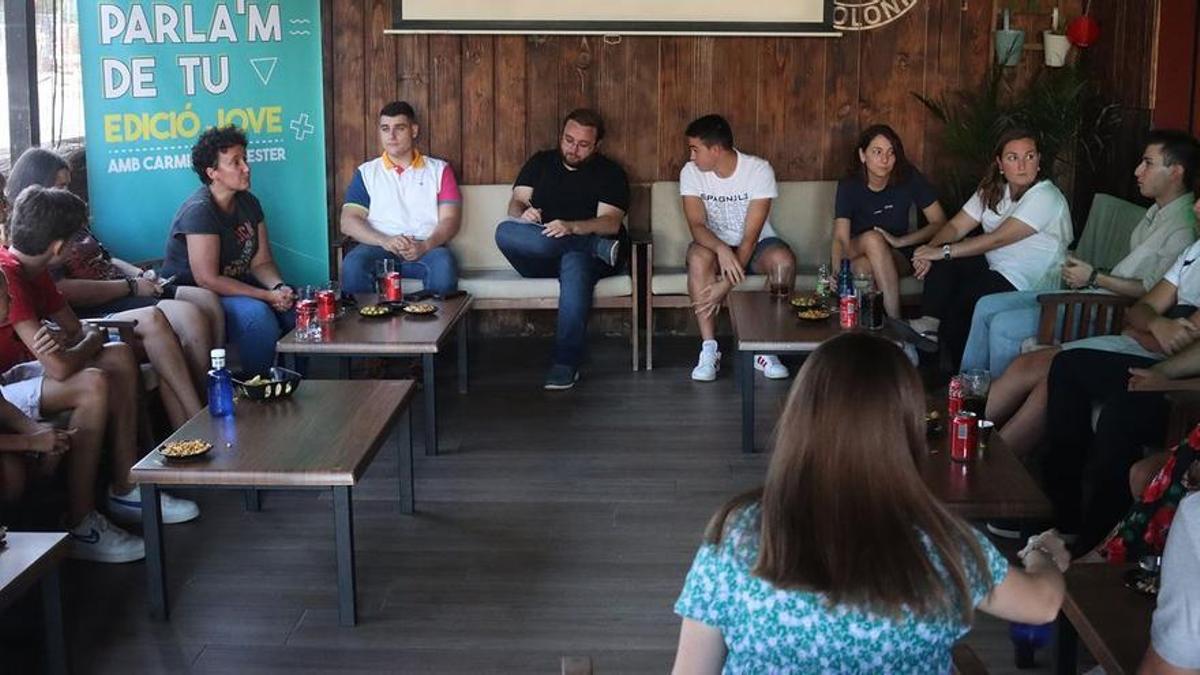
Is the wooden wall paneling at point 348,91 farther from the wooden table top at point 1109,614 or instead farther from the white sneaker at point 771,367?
the wooden table top at point 1109,614

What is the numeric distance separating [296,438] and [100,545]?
0.74m

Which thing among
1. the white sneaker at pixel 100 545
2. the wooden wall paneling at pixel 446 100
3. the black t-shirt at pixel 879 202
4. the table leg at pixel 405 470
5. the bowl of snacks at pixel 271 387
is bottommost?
the white sneaker at pixel 100 545

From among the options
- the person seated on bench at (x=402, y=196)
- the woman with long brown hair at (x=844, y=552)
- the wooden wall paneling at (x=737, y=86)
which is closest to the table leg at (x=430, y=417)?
the person seated on bench at (x=402, y=196)

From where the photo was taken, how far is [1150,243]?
5039 mm

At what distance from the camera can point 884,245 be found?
6.25m

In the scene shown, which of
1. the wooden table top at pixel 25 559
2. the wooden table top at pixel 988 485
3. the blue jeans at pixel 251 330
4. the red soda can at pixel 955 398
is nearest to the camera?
the wooden table top at pixel 25 559

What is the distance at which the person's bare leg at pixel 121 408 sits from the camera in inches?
168

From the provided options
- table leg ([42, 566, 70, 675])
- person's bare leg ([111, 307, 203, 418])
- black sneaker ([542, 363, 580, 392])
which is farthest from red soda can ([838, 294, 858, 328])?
table leg ([42, 566, 70, 675])

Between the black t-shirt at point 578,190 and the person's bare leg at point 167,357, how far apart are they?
2161 millimetres

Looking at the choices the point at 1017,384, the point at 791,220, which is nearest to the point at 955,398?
the point at 1017,384

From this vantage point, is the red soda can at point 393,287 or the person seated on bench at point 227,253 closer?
the person seated on bench at point 227,253

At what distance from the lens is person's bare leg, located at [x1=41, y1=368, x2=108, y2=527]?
159 inches

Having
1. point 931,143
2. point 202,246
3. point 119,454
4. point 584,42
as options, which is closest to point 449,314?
point 202,246

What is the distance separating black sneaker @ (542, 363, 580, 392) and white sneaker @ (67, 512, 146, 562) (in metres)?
2.28
